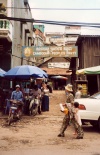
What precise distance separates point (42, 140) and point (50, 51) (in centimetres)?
1524

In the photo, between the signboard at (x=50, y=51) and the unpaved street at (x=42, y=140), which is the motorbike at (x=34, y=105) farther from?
the signboard at (x=50, y=51)

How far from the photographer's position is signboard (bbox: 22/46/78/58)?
922 inches

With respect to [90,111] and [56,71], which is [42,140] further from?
[56,71]

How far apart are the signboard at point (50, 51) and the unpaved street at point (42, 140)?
11.6 m

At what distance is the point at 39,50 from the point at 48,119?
10.9 meters

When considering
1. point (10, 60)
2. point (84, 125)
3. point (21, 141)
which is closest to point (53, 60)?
point (10, 60)

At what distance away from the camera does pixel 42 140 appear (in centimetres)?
884

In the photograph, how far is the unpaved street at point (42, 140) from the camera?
7395mm

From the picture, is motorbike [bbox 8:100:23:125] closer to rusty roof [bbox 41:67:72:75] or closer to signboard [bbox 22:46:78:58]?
signboard [bbox 22:46:78:58]

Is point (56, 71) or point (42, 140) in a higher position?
point (56, 71)

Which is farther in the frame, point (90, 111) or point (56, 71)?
point (56, 71)

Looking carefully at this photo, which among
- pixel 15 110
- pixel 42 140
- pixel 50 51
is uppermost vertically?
pixel 50 51

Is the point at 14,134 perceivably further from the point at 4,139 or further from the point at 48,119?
the point at 48,119

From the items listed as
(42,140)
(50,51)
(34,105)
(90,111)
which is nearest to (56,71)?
(50,51)
